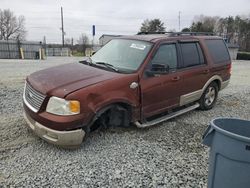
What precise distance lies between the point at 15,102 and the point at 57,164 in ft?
10.6

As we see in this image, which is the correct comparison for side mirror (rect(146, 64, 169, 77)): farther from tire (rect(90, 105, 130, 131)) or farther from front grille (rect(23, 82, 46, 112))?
front grille (rect(23, 82, 46, 112))

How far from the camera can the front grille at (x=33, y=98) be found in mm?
3599

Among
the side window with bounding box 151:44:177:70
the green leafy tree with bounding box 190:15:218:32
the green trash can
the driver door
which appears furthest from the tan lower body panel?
the green leafy tree with bounding box 190:15:218:32

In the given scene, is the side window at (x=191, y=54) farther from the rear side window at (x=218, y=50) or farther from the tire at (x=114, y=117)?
the tire at (x=114, y=117)

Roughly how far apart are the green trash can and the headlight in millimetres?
1805

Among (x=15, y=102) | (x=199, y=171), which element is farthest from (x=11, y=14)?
(x=199, y=171)

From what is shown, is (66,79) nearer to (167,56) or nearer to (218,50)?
(167,56)

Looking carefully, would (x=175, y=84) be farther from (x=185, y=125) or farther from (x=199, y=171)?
(x=199, y=171)

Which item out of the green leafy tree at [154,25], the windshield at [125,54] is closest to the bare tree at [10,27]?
the green leafy tree at [154,25]

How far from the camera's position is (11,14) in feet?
219

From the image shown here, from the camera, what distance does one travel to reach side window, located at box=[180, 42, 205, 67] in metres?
5.11

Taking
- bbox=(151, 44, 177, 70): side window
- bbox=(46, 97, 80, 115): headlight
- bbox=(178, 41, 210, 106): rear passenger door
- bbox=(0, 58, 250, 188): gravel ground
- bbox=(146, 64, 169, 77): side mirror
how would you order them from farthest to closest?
1. bbox=(178, 41, 210, 106): rear passenger door
2. bbox=(151, 44, 177, 70): side window
3. bbox=(146, 64, 169, 77): side mirror
4. bbox=(46, 97, 80, 115): headlight
5. bbox=(0, 58, 250, 188): gravel ground

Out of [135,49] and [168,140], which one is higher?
[135,49]

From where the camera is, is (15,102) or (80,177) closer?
(80,177)
